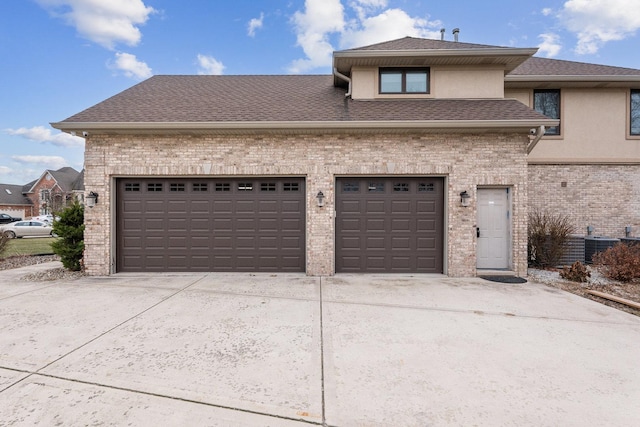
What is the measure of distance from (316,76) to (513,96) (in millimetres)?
7164

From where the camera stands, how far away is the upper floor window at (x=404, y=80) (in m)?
8.73

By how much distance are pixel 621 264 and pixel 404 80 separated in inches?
282

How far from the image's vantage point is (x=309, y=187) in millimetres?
7406

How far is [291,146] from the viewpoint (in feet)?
24.2

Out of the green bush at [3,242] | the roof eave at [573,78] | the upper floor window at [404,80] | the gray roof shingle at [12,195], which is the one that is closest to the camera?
the upper floor window at [404,80]

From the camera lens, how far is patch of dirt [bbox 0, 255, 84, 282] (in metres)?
7.11

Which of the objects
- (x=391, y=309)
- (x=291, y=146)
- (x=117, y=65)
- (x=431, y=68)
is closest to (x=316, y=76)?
(x=431, y=68)

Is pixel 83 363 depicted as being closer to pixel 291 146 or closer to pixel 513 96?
pixel 291 146

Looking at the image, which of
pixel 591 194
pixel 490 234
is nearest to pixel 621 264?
pixel 490 234

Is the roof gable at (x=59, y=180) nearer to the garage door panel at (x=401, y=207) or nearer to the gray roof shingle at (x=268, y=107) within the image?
the gray roof shingle at (x=268, y=107)

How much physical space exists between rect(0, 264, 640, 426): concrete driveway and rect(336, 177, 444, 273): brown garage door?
185cm

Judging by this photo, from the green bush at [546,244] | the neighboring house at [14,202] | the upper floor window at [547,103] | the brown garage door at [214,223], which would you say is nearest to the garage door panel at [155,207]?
the brown garage door at [214,223]

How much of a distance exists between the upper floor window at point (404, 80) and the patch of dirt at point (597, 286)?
5.93 metres

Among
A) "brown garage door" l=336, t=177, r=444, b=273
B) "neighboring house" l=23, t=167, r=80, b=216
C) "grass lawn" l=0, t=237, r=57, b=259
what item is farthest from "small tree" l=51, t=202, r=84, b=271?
"neighboring house" l=23, t=167, r=80, b=216
